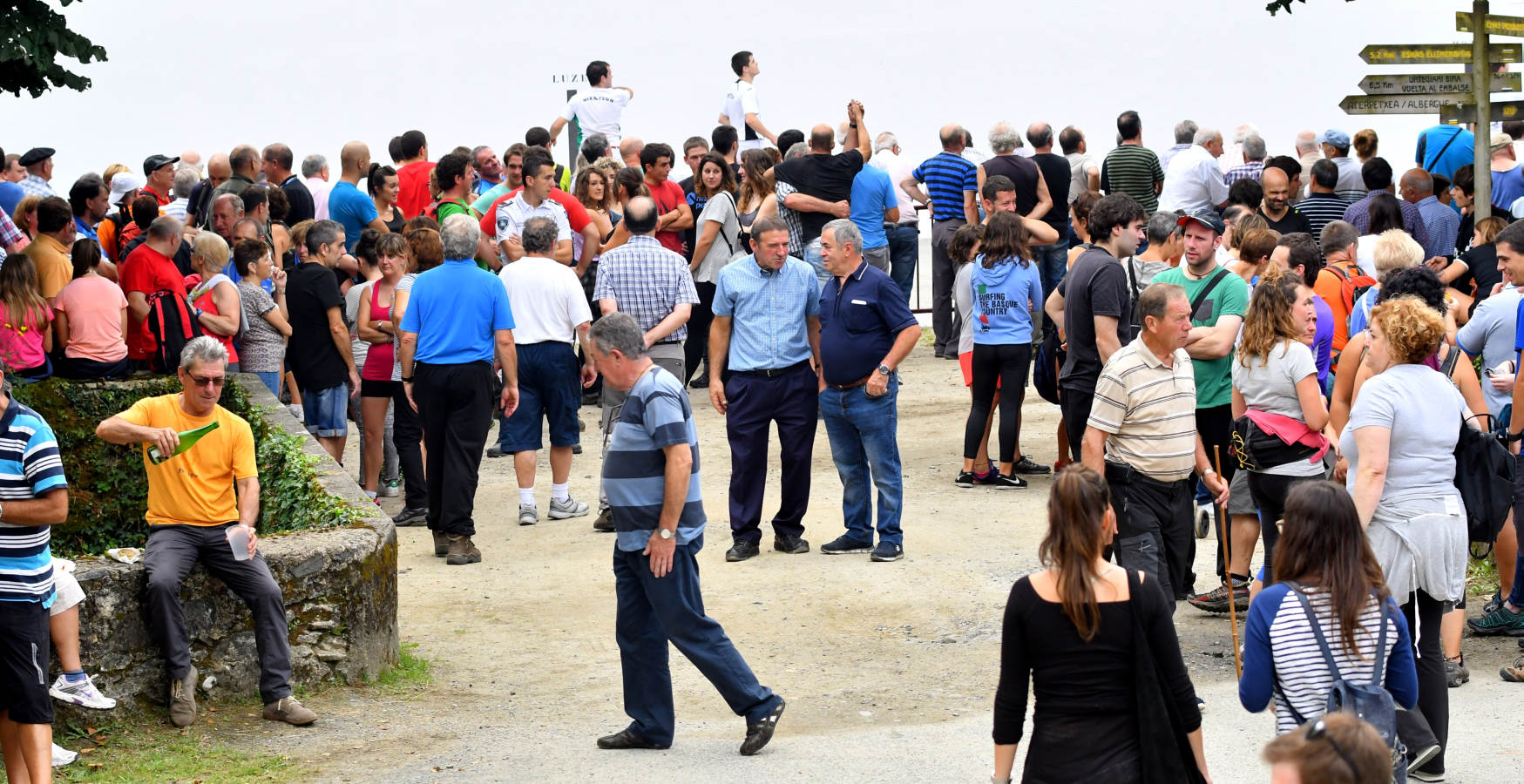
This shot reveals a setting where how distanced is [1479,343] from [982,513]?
3367mm

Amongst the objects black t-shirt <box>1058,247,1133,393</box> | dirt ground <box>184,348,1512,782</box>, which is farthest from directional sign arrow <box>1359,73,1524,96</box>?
dirt ground <box>184,348,1512,782</box>

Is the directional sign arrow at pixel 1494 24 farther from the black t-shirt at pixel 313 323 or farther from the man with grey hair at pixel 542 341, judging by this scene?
the black t-shirt at pixel 313 323

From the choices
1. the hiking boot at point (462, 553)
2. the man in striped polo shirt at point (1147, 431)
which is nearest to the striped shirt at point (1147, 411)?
the man in striped polo shirt at point (1147, 431)

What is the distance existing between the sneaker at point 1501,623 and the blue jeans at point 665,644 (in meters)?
3.29

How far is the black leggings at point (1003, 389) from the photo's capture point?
33.0 ft

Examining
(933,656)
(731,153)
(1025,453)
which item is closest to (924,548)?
(933,656)

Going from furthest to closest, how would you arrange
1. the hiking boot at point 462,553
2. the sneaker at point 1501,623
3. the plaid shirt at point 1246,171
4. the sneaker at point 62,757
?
1. the plaid shirt at point 1246,171
2. the hiking boot at point 462,553
3. the sneaker at point 1501,623
4. the sneaker at point 62,757

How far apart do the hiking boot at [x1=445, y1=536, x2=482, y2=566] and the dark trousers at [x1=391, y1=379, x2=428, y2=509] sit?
1047mm

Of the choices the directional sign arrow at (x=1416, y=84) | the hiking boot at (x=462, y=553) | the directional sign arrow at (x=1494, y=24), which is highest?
the directional sign arrow at (x=1494, y=24)

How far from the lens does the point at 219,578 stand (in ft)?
20.1

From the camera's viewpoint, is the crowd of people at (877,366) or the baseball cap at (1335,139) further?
the baseball cap at (1335,139)

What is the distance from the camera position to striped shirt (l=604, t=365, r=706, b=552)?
5.67m

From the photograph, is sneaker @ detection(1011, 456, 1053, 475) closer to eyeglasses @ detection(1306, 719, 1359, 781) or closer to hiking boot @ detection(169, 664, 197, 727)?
hiking boot @ detection(169, 664, 197, 727)

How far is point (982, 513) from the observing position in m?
9.56
